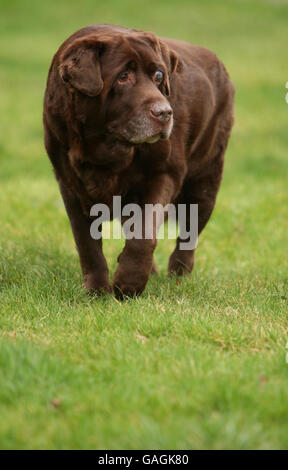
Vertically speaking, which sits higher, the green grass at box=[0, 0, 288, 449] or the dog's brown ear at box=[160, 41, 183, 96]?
the dog's brown ear at box=[160, 41, 183, 96]

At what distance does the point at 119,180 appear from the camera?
450 cm

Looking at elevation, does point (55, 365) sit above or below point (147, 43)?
below

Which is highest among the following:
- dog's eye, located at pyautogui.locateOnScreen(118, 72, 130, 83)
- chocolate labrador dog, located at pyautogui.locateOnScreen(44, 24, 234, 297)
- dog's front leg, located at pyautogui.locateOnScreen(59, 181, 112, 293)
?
dog's eye, located at pyautogui.locateOnScreen(118, 72, 130, 83)

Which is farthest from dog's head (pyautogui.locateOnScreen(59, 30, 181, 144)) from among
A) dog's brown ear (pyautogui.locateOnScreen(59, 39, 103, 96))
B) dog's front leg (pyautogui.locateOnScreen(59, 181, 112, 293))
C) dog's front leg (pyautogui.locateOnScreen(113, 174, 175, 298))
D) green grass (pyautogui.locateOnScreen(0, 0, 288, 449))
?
green grass (pyautogui.locateOnScreen(0, 0, 288, 449))

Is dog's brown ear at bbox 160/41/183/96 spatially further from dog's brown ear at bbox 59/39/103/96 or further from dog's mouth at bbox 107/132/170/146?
dog's brown ear at bbox 59/39/103/96

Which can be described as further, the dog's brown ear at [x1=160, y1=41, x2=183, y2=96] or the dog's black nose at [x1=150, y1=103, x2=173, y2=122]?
the dog's brown ear at [x1=160, y1=41, x2=183, y2=96]

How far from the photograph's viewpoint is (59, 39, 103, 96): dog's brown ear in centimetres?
406

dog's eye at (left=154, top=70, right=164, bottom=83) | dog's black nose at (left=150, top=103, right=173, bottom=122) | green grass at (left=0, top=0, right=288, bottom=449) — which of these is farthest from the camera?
dog's eye at (left=154, top=70, right=164, bottom=83)

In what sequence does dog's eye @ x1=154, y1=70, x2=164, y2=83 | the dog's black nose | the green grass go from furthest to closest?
dog's eye @ x1=154, y1=70, x2=164, y2=83 → the dog's black nose → the green grass

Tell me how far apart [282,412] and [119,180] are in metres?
2.19

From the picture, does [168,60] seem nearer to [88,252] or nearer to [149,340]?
[88,252]

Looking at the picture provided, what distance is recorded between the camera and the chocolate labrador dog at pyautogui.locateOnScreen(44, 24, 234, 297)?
13.5ft
